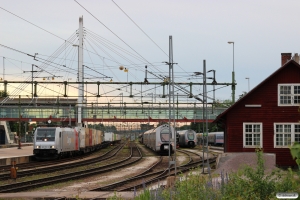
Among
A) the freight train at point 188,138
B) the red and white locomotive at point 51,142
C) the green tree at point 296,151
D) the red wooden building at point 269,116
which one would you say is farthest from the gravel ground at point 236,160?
the freight train at point 188,138

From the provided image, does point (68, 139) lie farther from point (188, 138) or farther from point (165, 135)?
point (188, 138)

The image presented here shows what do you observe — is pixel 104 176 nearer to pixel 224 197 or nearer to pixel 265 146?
pixel 265 146

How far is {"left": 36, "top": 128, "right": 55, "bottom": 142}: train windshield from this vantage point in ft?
141

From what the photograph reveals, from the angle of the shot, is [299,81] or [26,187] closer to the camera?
[26,187]

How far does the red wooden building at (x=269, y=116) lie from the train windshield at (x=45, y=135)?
15522 millimetres

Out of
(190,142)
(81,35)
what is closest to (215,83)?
(81,35)

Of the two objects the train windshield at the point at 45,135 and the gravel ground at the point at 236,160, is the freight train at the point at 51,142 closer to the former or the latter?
the train windshield at the point at 45,135

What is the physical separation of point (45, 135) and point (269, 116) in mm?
18279

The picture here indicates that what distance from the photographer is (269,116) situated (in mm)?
32906

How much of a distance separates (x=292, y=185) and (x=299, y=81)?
23.4 m

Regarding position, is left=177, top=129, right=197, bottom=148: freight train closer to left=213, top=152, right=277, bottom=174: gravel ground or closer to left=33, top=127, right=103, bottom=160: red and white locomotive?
left=33, top=127, right=103, bottom=160: red and white locomotive

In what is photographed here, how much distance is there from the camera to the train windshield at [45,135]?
43.1 m

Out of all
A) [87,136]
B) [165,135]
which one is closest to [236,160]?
[165,135]

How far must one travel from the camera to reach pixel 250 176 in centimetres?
1057
